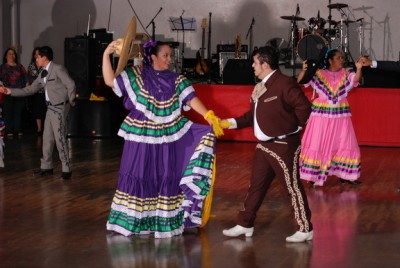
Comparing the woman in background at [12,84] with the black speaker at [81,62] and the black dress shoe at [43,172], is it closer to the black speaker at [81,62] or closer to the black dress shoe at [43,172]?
the black speaker at [81,62]

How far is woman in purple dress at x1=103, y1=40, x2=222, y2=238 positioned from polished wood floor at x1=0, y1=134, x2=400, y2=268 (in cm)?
19

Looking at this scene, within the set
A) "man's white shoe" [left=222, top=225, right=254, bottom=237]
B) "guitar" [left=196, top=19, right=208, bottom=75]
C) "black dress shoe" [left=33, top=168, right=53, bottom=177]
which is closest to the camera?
"man's white shoe" [left=222, top=225, right=254, bottom=237]

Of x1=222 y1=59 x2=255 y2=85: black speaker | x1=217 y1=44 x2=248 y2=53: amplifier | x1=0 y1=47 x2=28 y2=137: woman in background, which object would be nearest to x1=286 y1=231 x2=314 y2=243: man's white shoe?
x1=222 y1=59 x2=255 y2=85: black speaker

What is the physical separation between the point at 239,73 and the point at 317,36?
1835 mm

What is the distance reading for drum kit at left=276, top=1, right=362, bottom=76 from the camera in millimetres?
15883

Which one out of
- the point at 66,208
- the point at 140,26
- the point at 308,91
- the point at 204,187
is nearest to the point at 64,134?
the point at 66,208

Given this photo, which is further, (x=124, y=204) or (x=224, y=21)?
(x=224, y=21)

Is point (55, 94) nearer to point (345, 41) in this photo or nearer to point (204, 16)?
point (204, 16)

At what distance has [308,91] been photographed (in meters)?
13.9

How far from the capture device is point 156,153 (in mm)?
7094

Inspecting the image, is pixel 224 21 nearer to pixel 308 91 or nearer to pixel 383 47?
pixel 383 47

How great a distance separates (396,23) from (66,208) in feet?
33.8

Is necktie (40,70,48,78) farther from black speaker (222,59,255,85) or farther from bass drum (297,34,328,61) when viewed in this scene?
bass drum (297,34,328,61)

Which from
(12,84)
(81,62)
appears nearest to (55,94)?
(12,84)
